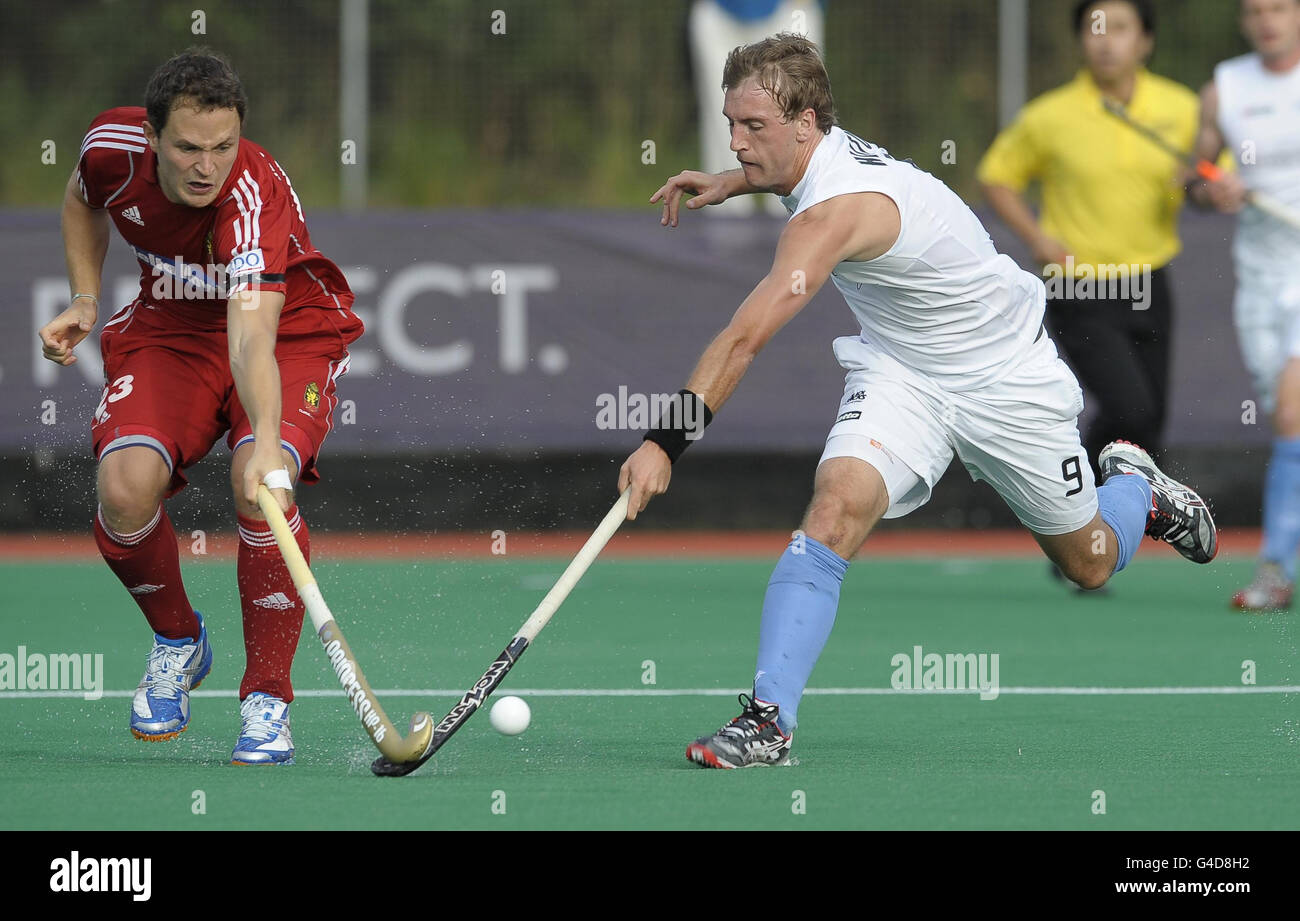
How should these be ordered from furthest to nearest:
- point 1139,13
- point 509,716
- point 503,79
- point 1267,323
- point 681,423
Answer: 1. point 503,79
2. point 1139,13
3. point 1267,323
4. point 509,716
5. point 681,423

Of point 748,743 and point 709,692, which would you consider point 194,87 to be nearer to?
point 748,743

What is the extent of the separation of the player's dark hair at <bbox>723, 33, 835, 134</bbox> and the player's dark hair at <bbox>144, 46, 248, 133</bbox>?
112 cm

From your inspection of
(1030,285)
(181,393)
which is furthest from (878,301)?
(181,393)

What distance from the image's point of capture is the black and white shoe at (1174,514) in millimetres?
6016

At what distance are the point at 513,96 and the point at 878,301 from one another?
652 cm

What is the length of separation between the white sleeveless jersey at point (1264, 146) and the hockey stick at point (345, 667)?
4.67 metres

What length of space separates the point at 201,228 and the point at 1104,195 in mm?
4669

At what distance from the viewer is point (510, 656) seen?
4.66 metres

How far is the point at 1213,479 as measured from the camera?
10.6 metres

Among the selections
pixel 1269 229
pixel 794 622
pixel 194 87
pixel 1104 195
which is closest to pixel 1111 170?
pixel 1104 195

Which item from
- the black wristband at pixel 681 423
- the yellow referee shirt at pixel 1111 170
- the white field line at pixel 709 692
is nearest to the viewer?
the black wristband at pixel 681 423
